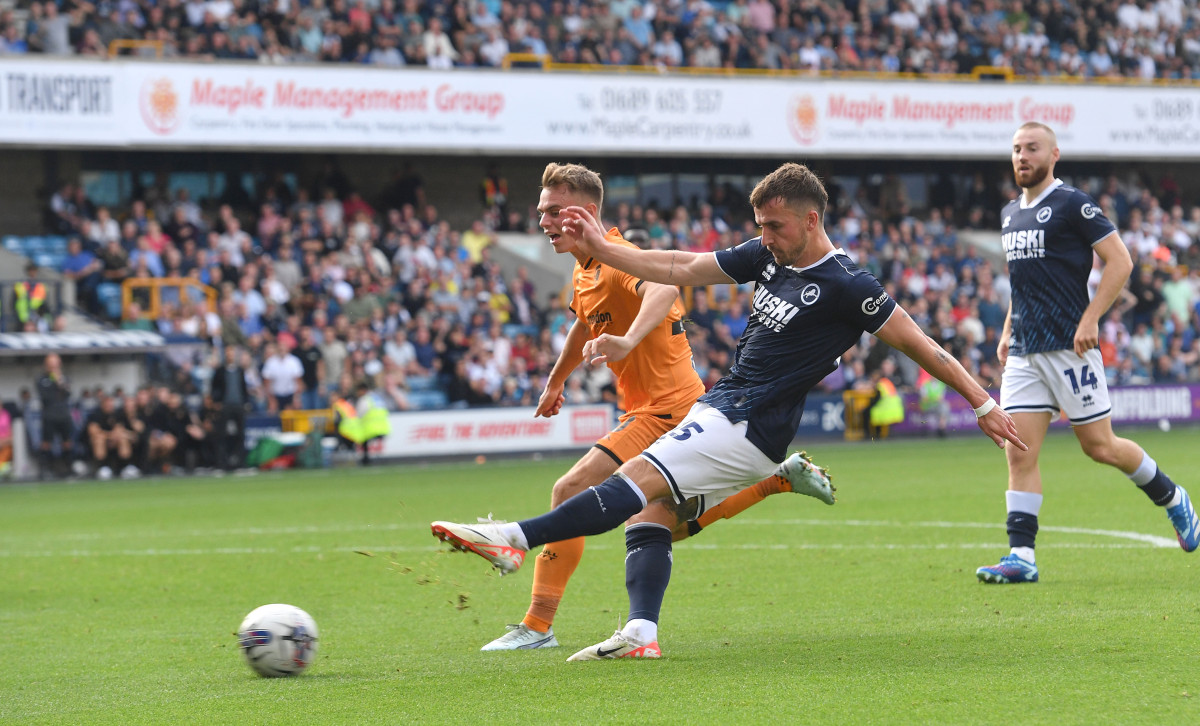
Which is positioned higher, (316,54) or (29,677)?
(316,54)

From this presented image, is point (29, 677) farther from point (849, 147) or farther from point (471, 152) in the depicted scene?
point (849, 147)

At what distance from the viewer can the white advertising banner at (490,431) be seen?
22984mm

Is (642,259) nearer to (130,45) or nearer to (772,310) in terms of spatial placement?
(772,310)

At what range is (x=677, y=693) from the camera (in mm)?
5094

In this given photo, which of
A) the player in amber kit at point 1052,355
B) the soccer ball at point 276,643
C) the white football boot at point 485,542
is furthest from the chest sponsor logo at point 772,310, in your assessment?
the player in amber kit at point 1052,355

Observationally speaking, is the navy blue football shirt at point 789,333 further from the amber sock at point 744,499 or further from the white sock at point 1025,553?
the white sock at point 1025,553

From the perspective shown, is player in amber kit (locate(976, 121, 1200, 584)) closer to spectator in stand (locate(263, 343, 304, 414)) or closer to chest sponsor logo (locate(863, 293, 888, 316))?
chest sponsor logo (locate(863, 293, 888, 316))

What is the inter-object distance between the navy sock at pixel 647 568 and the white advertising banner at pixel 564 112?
2162 centimetres

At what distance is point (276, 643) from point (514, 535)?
135 centimetres

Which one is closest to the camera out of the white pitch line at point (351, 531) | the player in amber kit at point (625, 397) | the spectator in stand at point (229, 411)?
the player in amber kit at point (625, 397)

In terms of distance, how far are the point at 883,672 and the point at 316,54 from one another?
24091 mm

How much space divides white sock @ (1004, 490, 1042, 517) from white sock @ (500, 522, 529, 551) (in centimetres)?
385

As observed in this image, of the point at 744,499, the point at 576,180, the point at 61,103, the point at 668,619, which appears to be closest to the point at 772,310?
the point at 576,180

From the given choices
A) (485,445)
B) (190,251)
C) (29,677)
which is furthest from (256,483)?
(29,677)
